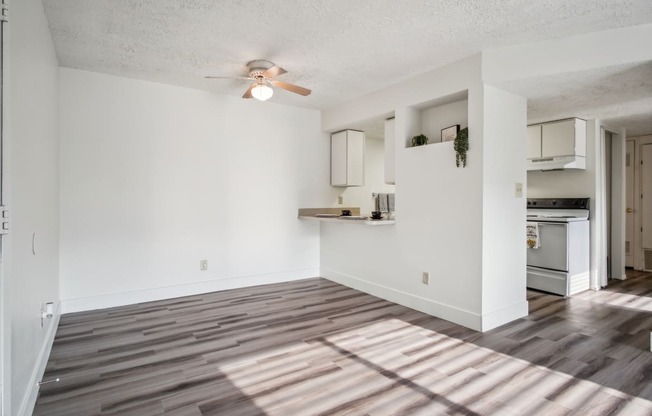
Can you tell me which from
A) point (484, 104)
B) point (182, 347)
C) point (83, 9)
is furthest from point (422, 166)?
point (83, 9)

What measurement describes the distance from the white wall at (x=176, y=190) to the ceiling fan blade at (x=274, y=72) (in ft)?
4.18

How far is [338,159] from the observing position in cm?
529

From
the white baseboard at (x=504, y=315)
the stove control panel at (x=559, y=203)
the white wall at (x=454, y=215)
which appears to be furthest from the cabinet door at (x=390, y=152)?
the stove control panel at (x=559, y=203)

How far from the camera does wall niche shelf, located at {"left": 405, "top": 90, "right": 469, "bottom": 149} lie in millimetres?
3616

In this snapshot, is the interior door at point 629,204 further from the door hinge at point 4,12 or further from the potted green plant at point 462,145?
the door hinge at point 4,12

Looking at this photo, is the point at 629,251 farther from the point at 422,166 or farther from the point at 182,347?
the point at 182,347

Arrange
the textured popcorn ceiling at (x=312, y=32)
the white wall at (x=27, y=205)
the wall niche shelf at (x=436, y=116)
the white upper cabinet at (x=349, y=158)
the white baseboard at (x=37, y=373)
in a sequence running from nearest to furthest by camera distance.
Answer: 1. the white wall at (x=27, y=205)
2. the white baseboard at (x=37, y=373)
3. the textured popcorn ceiling at (x=312, y=32)
4. the wall niche shelf at (x=436, y=116)
5. the white upper cabinet at (x=349, y=158)

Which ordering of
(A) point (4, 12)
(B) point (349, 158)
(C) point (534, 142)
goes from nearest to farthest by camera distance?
(A) point (4, 12)
(C) point (534, 142)
(B) point (349, 158)

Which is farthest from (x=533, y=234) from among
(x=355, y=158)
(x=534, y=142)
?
(x=355, y=158)

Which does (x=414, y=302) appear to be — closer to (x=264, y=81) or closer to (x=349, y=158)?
(x=349, y=158)

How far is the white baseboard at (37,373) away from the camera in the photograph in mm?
1853

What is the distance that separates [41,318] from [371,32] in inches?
122

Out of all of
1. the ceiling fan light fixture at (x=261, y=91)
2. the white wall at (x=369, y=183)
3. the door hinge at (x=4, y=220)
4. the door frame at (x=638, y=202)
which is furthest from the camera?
the door frame at (x=638, y=202)

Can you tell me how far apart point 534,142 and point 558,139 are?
274mm
